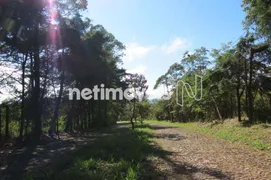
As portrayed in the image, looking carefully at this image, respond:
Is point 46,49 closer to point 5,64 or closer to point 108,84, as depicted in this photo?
point 5,64

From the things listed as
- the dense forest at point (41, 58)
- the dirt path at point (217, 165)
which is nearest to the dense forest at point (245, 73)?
the dirt path at point (217, 165)

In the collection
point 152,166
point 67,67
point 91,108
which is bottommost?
point 152,166

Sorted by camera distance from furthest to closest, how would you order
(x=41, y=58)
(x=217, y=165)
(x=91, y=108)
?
(x=91, y=108), (x=41, y=58), (x=217, y=165)

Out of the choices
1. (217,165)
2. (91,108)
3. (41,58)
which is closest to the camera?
(217,165)

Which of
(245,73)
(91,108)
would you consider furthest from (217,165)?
(91,108)

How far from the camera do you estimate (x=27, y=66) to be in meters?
11.1

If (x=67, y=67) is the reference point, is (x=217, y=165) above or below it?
below

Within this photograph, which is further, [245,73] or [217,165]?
[245,73]

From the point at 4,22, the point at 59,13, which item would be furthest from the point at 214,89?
the point at 4,22

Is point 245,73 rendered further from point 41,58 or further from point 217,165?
point 41,58

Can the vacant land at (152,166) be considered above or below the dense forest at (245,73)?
below

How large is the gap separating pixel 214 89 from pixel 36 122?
13.3m

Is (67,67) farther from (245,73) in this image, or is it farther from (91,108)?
(245,73)

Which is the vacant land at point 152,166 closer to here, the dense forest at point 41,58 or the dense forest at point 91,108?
the dense forest at point 91,108
